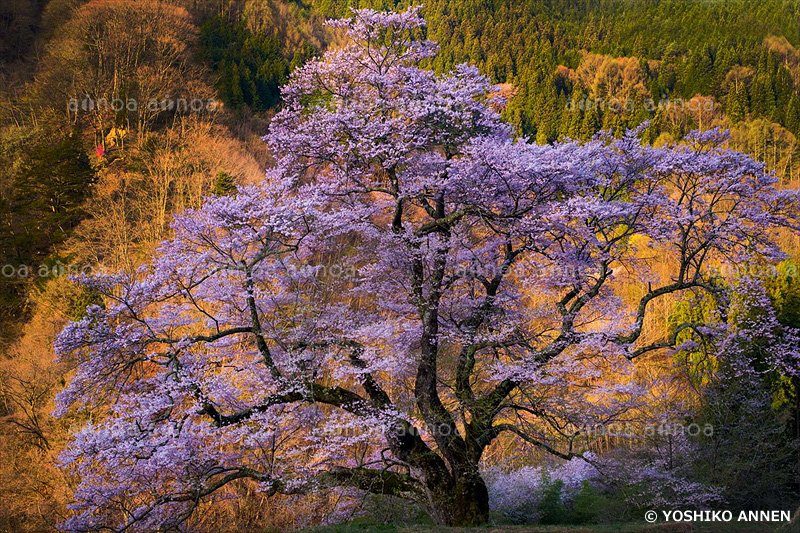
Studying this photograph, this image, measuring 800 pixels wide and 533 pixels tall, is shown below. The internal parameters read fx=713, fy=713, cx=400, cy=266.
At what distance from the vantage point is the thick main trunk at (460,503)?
30.5 ft

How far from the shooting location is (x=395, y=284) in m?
10.5

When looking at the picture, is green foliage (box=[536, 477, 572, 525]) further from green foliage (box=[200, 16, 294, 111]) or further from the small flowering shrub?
green foliage (box=[200, 16, 294, 111])

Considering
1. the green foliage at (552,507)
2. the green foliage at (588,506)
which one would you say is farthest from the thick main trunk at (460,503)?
the green foliage at (588,506)

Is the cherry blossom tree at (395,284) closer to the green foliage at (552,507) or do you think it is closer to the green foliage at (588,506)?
the green foliage at (552,507)

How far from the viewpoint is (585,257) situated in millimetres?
9727

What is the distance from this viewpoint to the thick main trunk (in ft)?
30.5

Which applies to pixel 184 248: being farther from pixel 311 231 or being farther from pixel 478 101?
pixel 478 101

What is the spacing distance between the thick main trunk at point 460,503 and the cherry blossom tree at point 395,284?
0.02 metres

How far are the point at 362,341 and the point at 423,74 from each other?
3.75 metres

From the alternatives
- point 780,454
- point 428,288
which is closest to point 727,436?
point 780,454

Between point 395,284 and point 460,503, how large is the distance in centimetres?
317

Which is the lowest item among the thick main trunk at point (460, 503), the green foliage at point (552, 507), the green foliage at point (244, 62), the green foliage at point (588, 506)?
the green foliage at point (588, 506)

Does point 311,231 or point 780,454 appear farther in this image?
point 780,454

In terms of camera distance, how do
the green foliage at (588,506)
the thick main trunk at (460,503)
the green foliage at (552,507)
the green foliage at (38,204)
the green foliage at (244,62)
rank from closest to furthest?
the thick main trunk at (460,503) → the green foliage at (552,507) → the green foliage at (588,506) → the green foliage at (38,204) → the green foliage at (244,62)
